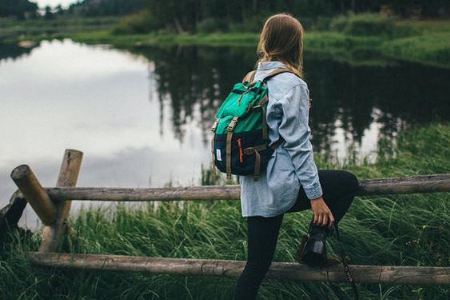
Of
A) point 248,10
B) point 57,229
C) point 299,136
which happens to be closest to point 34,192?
point 57,229

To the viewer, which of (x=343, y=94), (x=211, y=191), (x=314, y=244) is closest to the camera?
(x=314, y=244)

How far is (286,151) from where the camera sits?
2783 mm

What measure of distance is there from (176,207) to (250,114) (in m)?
3.68

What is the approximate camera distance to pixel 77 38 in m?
70.2

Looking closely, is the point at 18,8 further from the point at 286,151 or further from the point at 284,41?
the point at 286,151

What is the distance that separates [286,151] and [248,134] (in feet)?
0.71

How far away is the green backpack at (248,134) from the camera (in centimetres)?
277

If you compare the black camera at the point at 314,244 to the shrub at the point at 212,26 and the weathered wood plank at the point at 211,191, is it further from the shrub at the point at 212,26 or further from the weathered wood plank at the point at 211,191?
the shrub at the point at 212,26

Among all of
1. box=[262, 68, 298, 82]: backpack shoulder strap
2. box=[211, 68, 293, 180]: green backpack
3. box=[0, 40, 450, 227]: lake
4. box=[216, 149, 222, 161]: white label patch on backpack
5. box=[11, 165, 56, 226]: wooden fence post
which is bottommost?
box=[0, 40, 450, 227]: lake

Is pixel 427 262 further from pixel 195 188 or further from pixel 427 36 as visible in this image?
pixel 427 36

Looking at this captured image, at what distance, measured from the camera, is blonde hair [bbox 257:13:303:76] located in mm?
2764

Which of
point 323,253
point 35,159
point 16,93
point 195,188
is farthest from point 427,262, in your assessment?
point 16,93

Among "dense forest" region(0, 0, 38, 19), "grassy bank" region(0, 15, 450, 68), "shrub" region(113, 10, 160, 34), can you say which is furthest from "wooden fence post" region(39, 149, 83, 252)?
"dense forest" region(0, 0, 38, 19)

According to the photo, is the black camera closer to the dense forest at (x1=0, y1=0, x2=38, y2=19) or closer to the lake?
the lake
